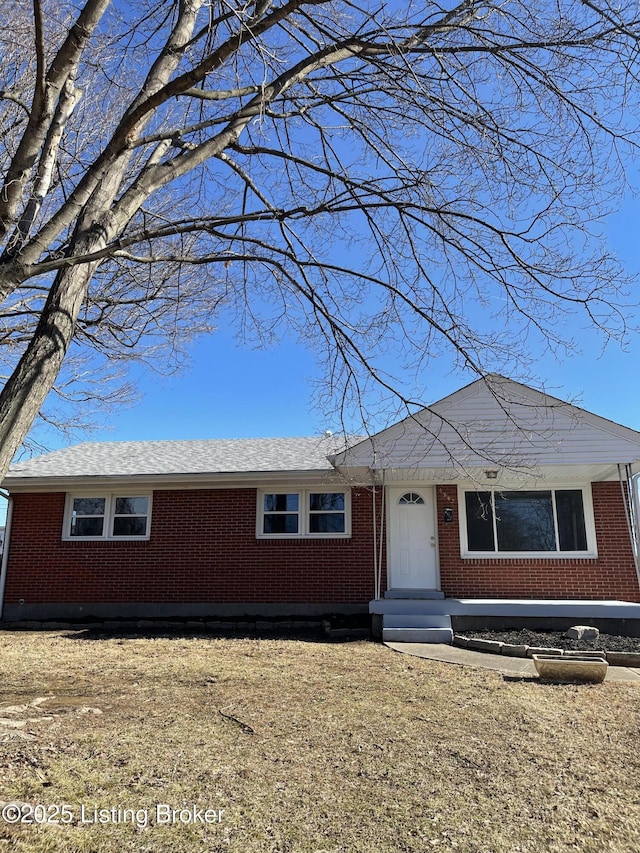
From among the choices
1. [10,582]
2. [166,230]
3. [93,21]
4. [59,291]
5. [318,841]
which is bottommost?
[318,841]

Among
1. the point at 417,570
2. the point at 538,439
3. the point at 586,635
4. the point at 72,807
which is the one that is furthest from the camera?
the point at 417,570

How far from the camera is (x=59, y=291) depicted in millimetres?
4484

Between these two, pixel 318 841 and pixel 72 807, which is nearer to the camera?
pixel 318 841

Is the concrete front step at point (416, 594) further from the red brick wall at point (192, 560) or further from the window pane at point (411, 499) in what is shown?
the window pane at point (411, 499)

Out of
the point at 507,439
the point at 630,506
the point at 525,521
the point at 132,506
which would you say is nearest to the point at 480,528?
the point at 525,521

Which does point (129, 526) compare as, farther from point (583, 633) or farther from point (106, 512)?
point (583, 633)

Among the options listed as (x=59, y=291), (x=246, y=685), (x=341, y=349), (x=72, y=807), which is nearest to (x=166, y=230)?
(x=59, y=291)

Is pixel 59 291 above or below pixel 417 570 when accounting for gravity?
above

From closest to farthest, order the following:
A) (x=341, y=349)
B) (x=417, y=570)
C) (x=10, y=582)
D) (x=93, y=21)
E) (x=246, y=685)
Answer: (x=93, y=21) → (x=341, y=349) → (x=246, y=685) → (x=417, y=570) → (x=10, y=582)

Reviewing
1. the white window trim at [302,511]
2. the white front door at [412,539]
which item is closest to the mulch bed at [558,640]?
the white front door at [412,539]

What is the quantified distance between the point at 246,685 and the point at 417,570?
262 inches

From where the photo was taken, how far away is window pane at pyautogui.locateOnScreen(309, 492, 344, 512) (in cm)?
1338

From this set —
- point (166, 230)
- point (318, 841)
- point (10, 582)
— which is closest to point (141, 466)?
point (10, 582)

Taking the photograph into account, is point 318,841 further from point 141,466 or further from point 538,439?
point 141,466
